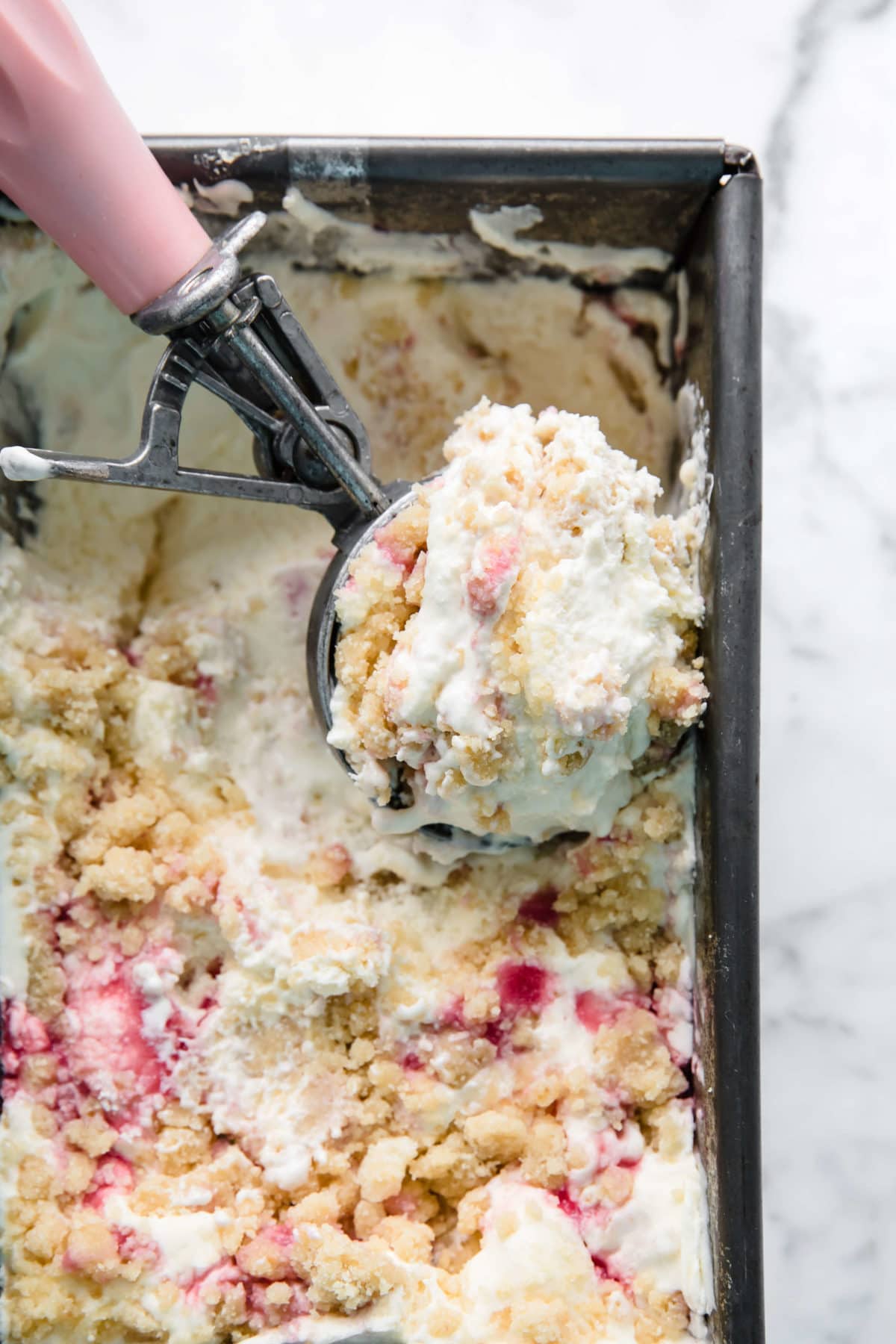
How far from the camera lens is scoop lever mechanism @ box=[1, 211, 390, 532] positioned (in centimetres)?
91

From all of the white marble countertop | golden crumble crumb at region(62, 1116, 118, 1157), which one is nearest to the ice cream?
golden crumble crumb at region(62, 1116, 118, 1157)

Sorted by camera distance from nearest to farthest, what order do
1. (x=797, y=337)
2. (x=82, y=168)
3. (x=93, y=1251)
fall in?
(x=82, y=168) < (x=93, y=1251) < (x=797, y=337)

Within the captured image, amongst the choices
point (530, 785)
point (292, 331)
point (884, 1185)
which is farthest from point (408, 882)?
point (884, 1185)

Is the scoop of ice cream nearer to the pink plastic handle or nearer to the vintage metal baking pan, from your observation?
the vintage metal baking pan

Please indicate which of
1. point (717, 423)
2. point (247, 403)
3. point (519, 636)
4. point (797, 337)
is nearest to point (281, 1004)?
point (519, 636)

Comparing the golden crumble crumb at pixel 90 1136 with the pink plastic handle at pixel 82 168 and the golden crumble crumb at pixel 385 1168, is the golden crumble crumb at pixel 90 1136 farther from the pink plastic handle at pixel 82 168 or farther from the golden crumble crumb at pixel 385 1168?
the pink plastic handle at pixel 82 168

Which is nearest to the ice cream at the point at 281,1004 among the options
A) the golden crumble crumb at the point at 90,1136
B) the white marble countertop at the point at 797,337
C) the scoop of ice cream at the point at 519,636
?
the golden crumble crumb at the point at 90,1136

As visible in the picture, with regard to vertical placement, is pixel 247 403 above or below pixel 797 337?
below

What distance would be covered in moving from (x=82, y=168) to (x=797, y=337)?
0.78 metres

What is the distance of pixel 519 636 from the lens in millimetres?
919

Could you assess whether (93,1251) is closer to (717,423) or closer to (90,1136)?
(90,1136)

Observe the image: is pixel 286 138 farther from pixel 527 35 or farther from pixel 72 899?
pixel 72 899

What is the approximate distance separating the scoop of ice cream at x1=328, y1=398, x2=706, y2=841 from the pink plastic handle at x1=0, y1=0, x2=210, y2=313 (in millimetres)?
300

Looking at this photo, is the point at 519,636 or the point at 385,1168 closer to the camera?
the point at 519,636
